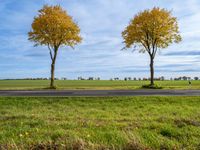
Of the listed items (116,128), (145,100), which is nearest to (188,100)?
(145,100)

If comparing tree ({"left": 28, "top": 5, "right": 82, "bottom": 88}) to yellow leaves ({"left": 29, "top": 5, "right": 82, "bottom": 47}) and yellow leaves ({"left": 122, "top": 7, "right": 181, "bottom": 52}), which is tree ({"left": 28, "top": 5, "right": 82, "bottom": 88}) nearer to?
yellow leaves ({"left": 29, "top": 5, "right": 82, "bottom": 47})

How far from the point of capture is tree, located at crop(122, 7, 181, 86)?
3741 centimetres

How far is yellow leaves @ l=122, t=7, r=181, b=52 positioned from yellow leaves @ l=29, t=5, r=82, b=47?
23.2ft

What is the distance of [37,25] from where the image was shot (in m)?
36.2

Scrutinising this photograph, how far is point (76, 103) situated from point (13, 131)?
9.57 meters

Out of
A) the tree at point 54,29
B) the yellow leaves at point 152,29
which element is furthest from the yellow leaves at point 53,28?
the yellow leaves at point 152,29

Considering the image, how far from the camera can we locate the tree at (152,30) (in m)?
37.4

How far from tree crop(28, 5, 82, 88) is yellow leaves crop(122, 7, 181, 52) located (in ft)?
22.8

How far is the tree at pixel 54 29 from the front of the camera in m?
36.1

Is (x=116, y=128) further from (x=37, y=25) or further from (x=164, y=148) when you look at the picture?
(x=37, y=25)

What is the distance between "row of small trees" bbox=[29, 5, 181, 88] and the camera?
3628 cm

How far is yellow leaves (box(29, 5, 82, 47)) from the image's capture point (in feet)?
118

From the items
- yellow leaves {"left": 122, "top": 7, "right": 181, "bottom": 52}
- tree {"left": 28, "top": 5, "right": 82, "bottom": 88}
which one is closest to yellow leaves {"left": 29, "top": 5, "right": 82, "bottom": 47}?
tree {"left": 28, "top": 5, "right": 82, "bottom": 88}

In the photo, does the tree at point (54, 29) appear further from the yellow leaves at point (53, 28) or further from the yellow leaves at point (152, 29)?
the yellow leaves at point (152, 29)
